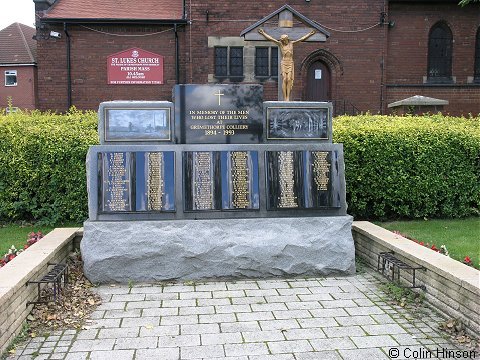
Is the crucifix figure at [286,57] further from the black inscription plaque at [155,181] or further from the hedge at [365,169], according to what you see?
the black inscription plaque at [155,181]

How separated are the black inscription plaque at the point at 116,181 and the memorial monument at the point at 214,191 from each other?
0.01 metres

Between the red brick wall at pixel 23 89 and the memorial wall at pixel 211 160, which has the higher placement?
the red brick wall at pixel 23 89

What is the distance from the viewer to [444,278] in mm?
4816

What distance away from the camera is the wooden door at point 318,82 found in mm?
22500

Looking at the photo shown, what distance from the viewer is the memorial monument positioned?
6102 millimetres

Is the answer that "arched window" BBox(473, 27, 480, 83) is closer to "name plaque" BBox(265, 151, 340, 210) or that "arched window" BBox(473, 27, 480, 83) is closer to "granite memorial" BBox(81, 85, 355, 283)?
"granite memorial" BBox(81, 85, 355, 283)

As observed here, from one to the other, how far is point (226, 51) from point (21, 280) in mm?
18196

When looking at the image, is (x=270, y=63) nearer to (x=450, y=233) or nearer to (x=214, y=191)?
(x=450, y=233)

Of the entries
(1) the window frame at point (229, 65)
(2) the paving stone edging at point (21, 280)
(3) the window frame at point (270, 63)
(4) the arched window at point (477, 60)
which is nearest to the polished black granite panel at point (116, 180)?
(2) the paving stone edging at point (21, 280)

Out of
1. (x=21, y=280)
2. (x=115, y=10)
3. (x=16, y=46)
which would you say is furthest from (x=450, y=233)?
(x=16, y=46)

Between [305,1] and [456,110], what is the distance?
8.33 m

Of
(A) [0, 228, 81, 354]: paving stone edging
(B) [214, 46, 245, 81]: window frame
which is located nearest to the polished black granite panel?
(A) [0, 228, 81, 354]: paving stone edging

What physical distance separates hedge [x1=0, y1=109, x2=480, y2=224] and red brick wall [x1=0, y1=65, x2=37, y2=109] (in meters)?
27.4

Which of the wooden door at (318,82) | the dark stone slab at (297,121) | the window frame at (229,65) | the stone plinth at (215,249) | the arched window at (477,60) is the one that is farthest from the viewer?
the arched window at (477,60)
